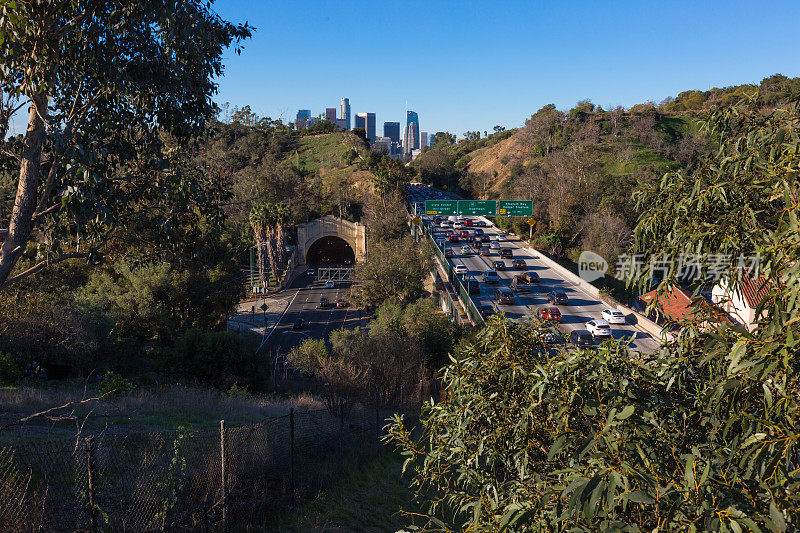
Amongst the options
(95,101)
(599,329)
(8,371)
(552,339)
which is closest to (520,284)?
(599,329)

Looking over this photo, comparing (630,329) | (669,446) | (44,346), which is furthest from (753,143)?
(630,329)

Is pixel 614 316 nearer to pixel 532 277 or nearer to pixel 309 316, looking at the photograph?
pixel 532 277

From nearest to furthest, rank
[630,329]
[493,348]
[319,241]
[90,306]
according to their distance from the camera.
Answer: [493,348], [90,306], [630,329], [319,241]

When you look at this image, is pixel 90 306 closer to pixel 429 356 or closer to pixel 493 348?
pixel 429 356

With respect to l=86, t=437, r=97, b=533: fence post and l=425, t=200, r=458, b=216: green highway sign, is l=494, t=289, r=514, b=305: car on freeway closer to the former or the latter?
l=425, t=200, r=458, b=216: green highway sign

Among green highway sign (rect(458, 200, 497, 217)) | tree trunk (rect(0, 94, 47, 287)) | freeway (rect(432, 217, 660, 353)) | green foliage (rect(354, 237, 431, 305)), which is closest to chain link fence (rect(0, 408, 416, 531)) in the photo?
tree trunk (rect(0, 94, 47, 287))

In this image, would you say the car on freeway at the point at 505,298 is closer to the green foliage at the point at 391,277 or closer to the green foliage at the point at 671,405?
the green foliage at the point at 391,277

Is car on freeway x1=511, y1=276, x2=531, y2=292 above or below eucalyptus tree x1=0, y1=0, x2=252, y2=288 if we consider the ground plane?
below
